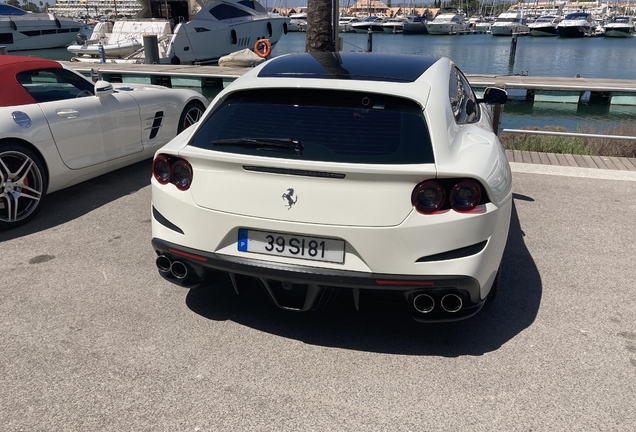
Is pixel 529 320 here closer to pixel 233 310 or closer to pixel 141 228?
pixel 233 310

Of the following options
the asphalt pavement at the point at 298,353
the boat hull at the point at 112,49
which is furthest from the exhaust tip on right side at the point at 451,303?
the boat hull at the point at 112,49

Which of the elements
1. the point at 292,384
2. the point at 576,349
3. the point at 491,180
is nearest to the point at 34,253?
the point at 292,384

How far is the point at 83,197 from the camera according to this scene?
5941 millimetres

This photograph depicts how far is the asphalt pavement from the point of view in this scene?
2668 millimetres

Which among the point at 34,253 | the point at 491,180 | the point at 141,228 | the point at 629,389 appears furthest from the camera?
the point at 141,228

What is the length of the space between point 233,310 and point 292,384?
89cm

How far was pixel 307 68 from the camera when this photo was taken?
12.1 feet

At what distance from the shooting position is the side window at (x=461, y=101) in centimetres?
365

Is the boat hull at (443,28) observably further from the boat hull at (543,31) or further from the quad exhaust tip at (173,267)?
the quad exhaust tip at (173,267)

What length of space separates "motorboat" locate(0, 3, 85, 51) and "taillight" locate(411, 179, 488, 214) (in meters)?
40.8

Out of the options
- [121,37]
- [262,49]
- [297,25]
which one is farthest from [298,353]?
[297,25]

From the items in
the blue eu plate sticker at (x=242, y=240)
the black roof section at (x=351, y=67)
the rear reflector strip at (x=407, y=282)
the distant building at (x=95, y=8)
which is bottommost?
the distant building at (x=95, y=8)

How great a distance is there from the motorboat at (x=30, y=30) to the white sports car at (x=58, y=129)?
36368 mm

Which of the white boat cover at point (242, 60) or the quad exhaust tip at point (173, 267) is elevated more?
the quad exhaust tip at point (173, 267)
